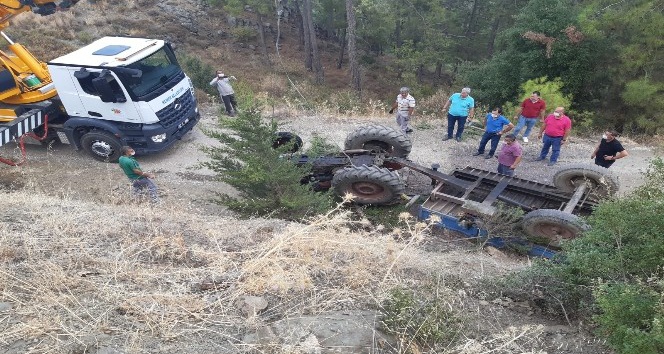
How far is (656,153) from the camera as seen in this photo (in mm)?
10984

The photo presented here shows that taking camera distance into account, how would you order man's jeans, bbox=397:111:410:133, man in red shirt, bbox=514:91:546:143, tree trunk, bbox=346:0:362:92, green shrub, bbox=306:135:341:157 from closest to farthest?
1. green shrub, bbox=306:135:341:157
2. man in red shirt, bbox=514:91:546:143
3. man's jeans, bbox=397:111:410:133
4. tree trunk, bbox=346:0:362:92

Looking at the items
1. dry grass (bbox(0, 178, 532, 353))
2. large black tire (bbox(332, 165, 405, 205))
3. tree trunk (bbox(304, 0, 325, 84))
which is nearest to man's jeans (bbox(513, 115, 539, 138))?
large black tire (bbox(332, 165, 405, 205))

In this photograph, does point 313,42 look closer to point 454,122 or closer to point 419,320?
point 454,122

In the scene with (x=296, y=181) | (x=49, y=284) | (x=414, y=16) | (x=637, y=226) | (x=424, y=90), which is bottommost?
(x=424, y=90)

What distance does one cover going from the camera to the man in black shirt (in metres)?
8.36

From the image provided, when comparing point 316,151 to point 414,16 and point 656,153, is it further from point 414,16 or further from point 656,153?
point 414,16

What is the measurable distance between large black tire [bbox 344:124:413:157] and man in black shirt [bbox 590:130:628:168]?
3.40m

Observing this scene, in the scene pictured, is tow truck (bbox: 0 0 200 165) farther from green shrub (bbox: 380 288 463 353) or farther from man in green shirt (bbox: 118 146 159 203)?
green shrub (bbox: 380 288 463 353)

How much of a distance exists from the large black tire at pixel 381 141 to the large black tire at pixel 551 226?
3084 millimetres

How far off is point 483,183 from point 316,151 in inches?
128

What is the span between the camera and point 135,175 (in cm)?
807

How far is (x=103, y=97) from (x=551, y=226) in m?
8.03

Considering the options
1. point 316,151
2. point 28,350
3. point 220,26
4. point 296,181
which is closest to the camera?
point 28,350

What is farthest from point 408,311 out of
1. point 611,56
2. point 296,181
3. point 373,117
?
point 611,56
